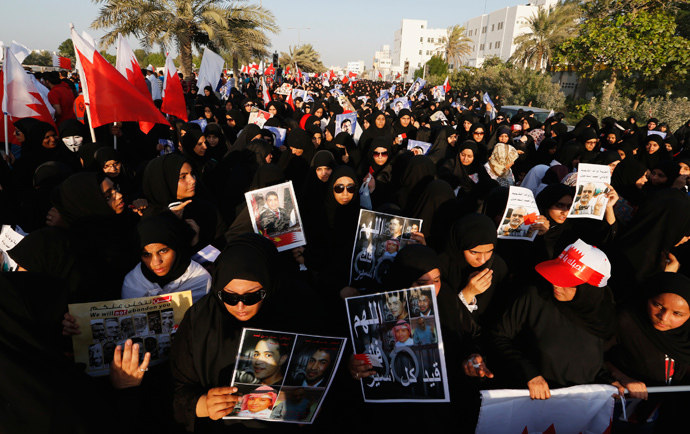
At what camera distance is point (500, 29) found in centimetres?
5641

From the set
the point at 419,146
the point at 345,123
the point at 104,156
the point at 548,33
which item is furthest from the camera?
the point at 548,33

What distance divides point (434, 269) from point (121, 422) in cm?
165

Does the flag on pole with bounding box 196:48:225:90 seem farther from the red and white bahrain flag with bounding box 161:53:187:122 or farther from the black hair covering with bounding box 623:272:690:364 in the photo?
the black hair covering with bounding box 623:272:690:364

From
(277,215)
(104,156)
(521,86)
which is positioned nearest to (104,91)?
(104,156)

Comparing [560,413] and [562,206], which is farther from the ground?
[562,206]

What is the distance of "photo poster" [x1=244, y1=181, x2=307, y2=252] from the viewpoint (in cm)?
300

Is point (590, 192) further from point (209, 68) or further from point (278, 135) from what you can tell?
point (209, 68)

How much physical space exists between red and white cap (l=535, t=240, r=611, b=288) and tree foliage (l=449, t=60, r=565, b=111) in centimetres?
2277

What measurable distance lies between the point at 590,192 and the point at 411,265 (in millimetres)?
2282

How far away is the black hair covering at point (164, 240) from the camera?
235 cm

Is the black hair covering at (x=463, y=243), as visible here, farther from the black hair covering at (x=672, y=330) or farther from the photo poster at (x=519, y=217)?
the black hair covering at (x=672, y=330)

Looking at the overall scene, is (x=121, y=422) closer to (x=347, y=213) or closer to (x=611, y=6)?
(x=347, y=213)

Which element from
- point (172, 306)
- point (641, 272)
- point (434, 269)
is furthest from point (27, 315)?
point (641, 272)

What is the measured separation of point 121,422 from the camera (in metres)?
1.60
